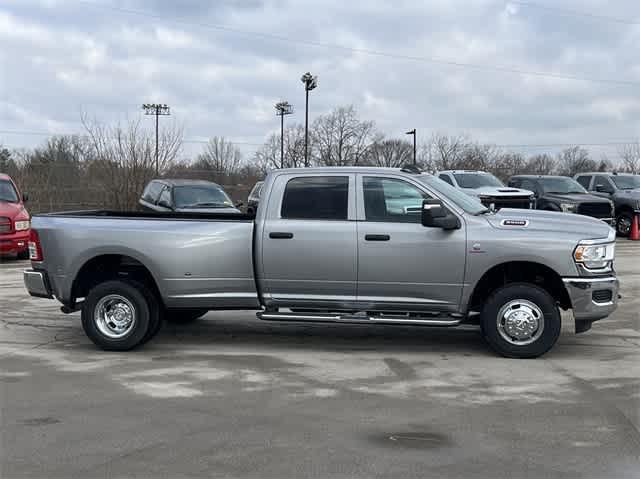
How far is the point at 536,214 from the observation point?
26.6 ft

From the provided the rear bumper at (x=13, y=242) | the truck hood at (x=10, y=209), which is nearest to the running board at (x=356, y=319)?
the rear bumper at (x=13, y=242)

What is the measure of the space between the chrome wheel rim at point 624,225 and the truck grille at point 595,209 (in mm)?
1967

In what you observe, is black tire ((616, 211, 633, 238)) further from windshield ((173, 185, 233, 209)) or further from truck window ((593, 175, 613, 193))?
windshield ((173, 185, 233, 209))

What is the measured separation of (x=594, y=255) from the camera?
24.7ft

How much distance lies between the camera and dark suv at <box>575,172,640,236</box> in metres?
23.0

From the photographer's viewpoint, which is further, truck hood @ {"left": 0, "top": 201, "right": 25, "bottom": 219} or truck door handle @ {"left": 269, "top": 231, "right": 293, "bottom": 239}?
truck hood @ {"left": 0, "top": 201, "right": 25, "bottom": 219}

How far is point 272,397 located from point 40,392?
1.97 m

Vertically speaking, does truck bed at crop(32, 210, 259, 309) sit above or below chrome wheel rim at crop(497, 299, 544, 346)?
above

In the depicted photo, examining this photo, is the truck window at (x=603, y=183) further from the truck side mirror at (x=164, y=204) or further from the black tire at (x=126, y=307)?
→ the black tire at (x=126, y=307)

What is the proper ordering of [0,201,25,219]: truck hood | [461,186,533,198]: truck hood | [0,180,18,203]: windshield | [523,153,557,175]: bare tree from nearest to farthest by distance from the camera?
[0,201,25,219]: truck hood, [0,180,18,203]: windshield, [461,186,533,198]: truck hood, [523,153,557,175]: bare tree

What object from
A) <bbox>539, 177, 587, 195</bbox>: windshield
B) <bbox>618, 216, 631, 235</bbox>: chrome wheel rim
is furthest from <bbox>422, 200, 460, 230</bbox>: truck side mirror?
<bbox>618, 216, 631, 235</bbox>: chrome wheel rim

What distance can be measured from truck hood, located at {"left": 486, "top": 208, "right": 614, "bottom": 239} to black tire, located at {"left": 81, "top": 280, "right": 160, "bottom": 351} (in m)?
A: 3.65

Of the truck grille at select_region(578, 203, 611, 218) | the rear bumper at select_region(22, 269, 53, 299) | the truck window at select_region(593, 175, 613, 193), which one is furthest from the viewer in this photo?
the truck window at select_region(593, 175, 613, 193)

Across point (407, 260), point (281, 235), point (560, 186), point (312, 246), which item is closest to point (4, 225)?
point (281, 235)
